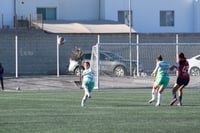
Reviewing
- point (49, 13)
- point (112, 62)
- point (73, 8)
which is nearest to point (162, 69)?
point (112, 62)

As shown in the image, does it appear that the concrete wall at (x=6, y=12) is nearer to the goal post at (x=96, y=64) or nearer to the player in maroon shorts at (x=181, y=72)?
the goal post at (x=96, y=64)

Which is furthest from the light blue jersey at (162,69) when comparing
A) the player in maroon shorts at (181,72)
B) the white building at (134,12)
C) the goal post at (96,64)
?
the white building at (134,12)

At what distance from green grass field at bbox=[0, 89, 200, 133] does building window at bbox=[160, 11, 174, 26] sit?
3817 centimetres

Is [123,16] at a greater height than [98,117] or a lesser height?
greater

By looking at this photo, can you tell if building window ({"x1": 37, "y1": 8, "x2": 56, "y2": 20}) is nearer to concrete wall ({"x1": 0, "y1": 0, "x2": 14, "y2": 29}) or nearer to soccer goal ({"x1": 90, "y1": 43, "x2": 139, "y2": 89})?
concrete wall ({"x1": 0, "y1": 0, "x2": 14, "y2": 29})

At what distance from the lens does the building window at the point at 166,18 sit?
225ft

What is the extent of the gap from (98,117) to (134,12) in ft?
148

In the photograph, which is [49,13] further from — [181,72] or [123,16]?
[181,72]

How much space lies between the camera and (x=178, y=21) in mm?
68750

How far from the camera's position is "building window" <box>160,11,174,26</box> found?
225ft

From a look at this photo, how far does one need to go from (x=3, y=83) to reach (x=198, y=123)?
26844 millimetres

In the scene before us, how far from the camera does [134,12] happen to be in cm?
6706

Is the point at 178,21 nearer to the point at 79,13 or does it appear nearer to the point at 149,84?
the point at 79,13

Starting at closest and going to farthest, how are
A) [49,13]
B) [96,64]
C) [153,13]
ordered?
1. [96,64]
2. [49,13]
3. [153,13]
